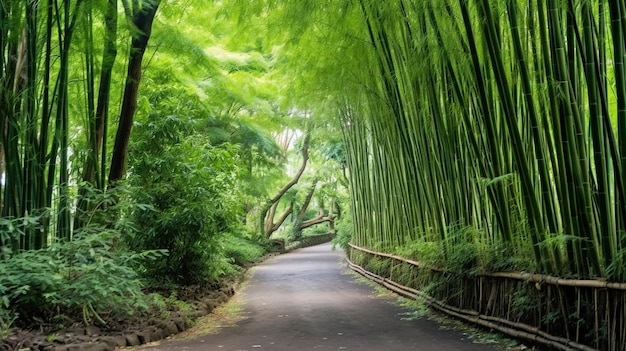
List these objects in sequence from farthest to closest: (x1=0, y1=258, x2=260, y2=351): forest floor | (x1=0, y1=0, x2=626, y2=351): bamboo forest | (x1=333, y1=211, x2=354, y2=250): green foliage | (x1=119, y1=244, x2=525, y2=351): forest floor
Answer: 1. (x1=333, y1=211, x2=354, y2=250): green foliage
2. (x1=119, y1=244, x2=525, y2=351): forest floor
3. (x1=0, y1=258, x2=260, y2=351): forest floor
4. (x1=0, y1=0, x2=626, y2=351): bamboo forest

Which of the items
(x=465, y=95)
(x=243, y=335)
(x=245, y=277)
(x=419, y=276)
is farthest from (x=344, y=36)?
(x=245, y=277)

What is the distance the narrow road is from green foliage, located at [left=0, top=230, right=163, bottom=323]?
0.49 meters

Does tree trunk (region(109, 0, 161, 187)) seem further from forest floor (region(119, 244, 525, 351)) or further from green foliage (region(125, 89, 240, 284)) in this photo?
Answer: forest floor (region(119, 244, 525, 351))

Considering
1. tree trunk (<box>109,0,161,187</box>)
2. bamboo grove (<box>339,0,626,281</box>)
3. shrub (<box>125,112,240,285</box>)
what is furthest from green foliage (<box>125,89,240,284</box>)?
bamboo grove (<box>339,0,626,281</box>)

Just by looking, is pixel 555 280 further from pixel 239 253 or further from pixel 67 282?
pixel 239 253

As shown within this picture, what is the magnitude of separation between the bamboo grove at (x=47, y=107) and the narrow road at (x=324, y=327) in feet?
4.34

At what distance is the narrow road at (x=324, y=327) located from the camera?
3645 mm

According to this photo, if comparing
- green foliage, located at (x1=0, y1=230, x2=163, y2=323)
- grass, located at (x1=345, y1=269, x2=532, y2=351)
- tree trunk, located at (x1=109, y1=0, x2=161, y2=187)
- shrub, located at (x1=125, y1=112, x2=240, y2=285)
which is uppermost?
tree trunk, located at (x1=109, y1=0, x2=161, y2=187)

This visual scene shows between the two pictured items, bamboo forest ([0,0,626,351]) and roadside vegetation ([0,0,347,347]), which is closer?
bamboo forest ([0,0,626,351])

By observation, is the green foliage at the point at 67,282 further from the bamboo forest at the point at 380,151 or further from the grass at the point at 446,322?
the grass at the point at 446,322

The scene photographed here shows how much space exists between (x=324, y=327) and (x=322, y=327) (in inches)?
0.6

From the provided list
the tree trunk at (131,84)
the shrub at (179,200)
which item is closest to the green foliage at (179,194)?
the shrub at (179,200)

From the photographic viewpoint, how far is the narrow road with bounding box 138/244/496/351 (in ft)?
12.0

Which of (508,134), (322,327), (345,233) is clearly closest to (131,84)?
(322,327)
